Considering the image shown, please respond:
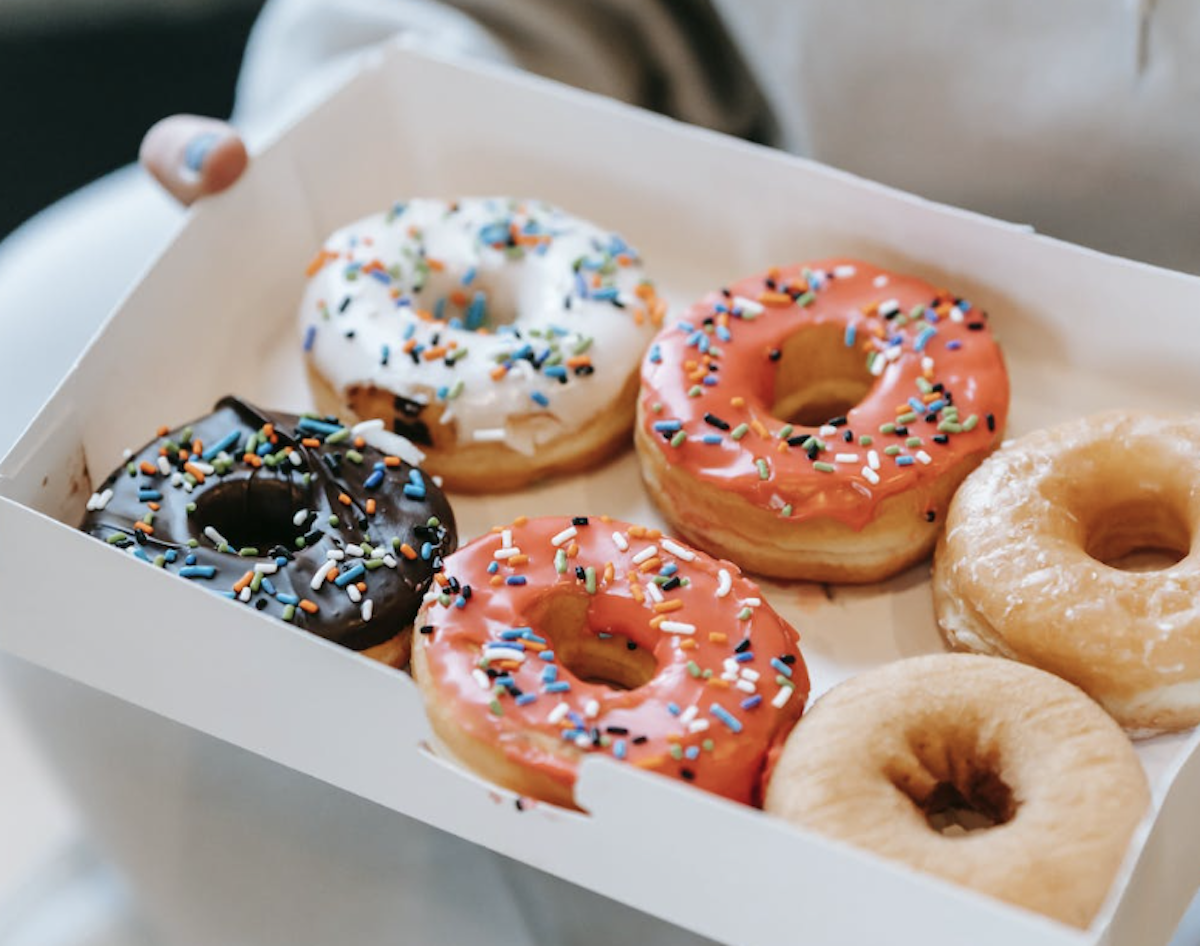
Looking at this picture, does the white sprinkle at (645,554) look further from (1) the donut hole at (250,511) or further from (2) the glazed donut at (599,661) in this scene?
(1) the donut hole at (250,511)

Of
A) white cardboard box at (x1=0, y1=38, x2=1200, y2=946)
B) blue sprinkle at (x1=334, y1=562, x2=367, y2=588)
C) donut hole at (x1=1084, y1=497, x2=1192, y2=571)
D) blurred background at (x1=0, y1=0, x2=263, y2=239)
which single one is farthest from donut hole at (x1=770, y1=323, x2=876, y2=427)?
blurred background at (x1=0, y1=0, x2=263, y2=239)

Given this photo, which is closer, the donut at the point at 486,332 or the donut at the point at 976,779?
the donut at the point at 976,779

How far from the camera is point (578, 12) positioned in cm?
218

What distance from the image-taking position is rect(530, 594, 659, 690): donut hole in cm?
146

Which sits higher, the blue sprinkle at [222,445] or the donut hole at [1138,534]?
the blue sprinkle at [222,445]

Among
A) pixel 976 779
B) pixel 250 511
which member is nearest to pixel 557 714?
pixel 976 779

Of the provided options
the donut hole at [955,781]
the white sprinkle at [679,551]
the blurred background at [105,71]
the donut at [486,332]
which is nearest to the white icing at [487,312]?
the donut at [486,332]

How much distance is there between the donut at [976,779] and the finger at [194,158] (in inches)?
38.3

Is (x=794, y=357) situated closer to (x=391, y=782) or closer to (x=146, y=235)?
(x=391, y=782)

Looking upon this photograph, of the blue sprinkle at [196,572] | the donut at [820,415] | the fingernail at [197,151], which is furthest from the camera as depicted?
the fingernail at [197,151]

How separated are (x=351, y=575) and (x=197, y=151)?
639mm

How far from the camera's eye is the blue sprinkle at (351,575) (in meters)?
1.44

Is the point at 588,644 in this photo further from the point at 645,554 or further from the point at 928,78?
the point at 928,78

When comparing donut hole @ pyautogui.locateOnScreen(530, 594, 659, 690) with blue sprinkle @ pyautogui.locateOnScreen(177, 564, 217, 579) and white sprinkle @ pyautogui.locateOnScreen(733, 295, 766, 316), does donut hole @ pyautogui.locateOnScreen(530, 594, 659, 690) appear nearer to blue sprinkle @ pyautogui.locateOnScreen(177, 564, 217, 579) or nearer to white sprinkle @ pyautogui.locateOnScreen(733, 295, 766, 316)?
blue sprinkle @ pyautogui.locateOnScreen(177, 564, 217, 579)
